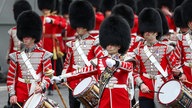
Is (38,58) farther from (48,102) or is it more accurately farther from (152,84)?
(152,84)

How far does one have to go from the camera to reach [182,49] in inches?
338

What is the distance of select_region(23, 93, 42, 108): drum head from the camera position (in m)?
7.75

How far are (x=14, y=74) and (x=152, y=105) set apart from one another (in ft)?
4.85

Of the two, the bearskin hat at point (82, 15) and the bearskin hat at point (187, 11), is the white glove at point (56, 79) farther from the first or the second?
the bearskin hat at point (187, 11)

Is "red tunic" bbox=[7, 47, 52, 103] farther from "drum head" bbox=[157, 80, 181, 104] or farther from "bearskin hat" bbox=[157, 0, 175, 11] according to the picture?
"bearskin hat" bbox=[157, 0, 175, 11]

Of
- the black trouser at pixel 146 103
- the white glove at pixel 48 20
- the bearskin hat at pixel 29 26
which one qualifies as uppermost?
the bearskin hat at pixel 29 26

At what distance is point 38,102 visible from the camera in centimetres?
773

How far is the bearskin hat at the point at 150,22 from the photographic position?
852 cm

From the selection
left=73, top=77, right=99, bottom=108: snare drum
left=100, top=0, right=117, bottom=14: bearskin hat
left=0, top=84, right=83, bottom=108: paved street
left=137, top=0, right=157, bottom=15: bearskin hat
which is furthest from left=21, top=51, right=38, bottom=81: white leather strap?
left=137, top=0, right=157, bottom=15: bearskin hat

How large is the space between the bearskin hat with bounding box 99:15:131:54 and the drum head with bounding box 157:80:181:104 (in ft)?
2.00

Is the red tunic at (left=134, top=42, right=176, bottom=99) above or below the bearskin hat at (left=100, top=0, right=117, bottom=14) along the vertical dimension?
below

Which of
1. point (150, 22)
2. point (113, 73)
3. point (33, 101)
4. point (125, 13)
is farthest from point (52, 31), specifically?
point (113, 73)

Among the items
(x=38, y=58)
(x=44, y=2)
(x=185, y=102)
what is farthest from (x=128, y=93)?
(x=44, y=2)

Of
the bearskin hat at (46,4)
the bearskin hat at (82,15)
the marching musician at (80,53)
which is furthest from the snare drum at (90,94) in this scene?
the bearskin hat at (46,4)
